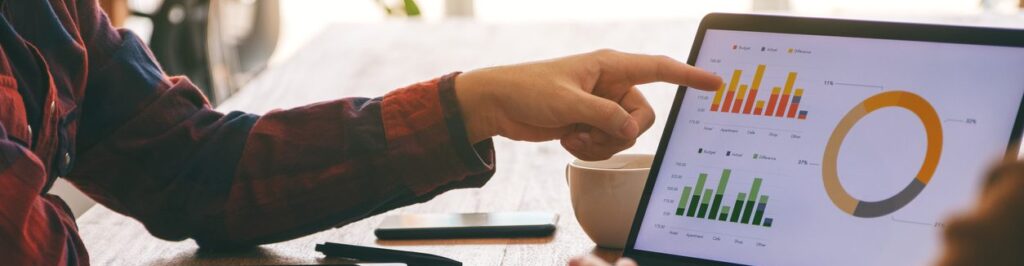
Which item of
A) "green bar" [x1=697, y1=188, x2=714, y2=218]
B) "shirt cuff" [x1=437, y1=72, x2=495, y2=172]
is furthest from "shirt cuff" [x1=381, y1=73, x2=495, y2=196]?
"green bar" [x1=697, y1=188, x2=714, y2=218]

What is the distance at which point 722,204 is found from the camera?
0.87 metres

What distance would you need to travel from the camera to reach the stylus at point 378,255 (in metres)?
0.96

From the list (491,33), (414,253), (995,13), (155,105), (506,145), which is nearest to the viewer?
(414,253)

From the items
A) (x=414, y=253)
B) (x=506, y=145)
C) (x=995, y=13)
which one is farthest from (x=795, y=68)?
(x=995, y=13)

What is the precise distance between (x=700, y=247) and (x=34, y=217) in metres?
0.47

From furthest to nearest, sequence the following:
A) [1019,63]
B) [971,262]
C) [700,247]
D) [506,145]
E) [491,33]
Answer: [491,33] → [506,145] → [700,247] → [1019,63] → [971,262]

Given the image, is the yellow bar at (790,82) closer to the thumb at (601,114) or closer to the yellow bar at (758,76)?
the yellow bar at (758,76)

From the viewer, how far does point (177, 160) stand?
3.51 feet

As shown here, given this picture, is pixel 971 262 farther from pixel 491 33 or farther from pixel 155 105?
pixel 491 33

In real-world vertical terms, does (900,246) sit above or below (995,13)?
above

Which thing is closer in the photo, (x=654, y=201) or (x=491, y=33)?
(x=654, y=201)

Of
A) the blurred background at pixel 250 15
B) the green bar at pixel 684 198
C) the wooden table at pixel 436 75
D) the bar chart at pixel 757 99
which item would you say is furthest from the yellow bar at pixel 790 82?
the blurred background at pixel 250 15

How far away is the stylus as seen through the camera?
3.15 ft

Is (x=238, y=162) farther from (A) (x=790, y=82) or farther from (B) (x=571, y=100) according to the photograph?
(A) (x=790, y=82)
